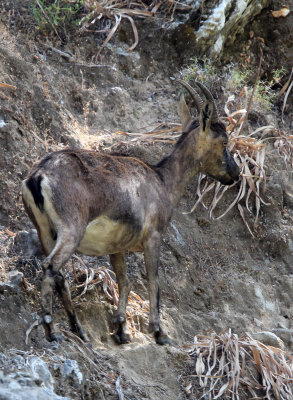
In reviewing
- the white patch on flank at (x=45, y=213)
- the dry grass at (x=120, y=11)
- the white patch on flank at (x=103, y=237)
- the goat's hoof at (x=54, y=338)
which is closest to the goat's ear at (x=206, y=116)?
the white patch on flank at (x=103, y=237)

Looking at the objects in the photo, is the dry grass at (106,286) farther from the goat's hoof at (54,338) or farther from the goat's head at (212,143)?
the goat's head at (212,143)

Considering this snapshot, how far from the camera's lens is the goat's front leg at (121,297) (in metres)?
7.29

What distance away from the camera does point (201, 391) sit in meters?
6.86

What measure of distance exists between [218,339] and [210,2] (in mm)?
6772

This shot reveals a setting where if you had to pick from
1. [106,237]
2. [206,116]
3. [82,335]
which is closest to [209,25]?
[206,116]

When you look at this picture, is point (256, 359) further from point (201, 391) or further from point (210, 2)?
point (210, 2)

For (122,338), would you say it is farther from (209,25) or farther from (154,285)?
(209,25)

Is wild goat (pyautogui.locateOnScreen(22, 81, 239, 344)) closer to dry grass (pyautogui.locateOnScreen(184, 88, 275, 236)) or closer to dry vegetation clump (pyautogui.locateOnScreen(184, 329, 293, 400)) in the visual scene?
dry vegetation clump (pyautogui.locateOnScreen(184, 329, 293, 400))

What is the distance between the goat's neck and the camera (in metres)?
→ 8.09

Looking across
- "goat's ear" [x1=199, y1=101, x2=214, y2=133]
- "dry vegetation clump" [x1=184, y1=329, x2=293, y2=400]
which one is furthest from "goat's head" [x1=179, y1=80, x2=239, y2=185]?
"dry vegetation clump" [x1=184, y1=329, x2=293, y2=400]

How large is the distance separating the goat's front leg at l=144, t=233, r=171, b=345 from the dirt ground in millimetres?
145

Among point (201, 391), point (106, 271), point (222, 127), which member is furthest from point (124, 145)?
point (201, 391)

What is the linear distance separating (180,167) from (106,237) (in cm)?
170

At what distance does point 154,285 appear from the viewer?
7.45 metres
